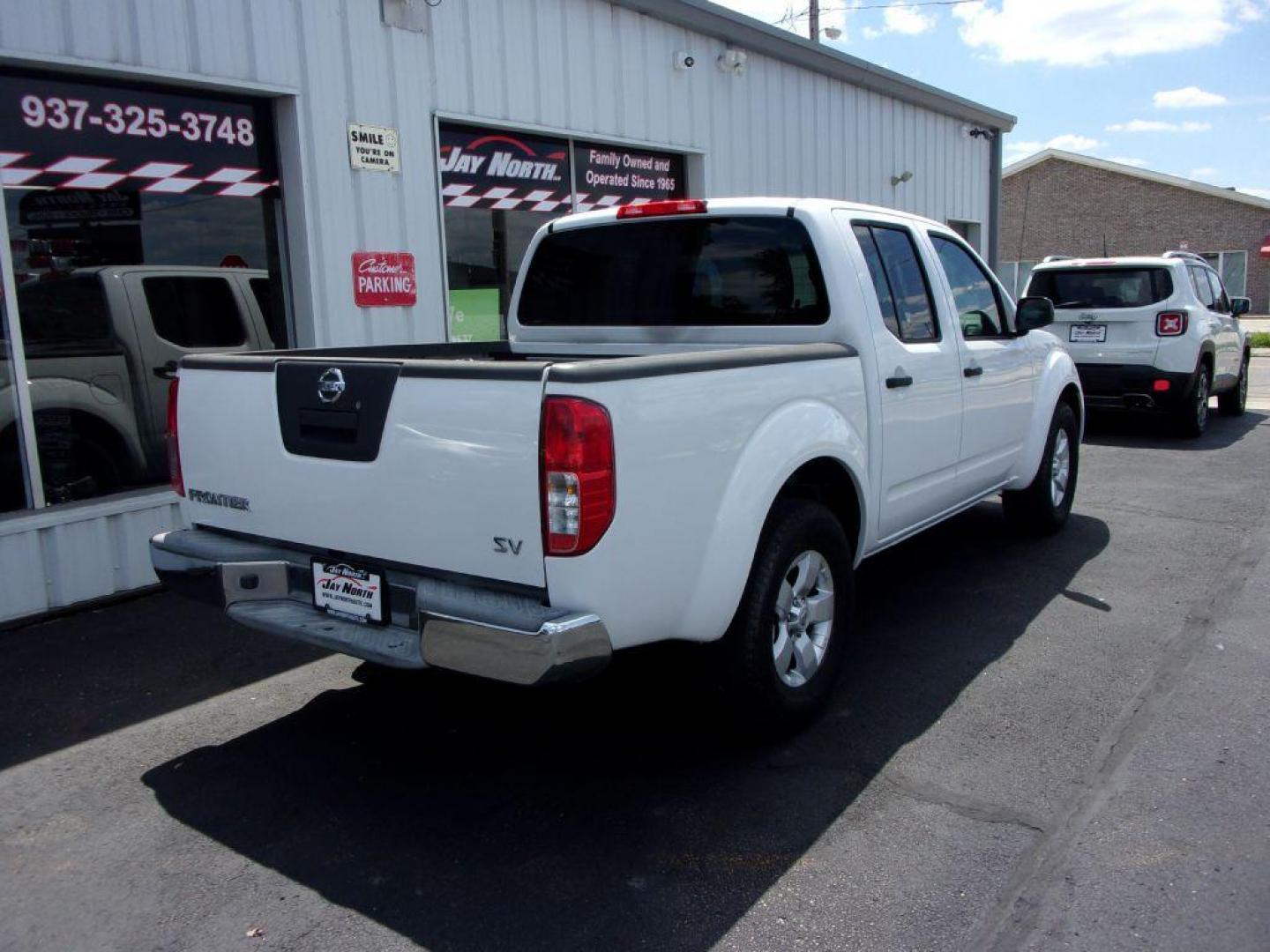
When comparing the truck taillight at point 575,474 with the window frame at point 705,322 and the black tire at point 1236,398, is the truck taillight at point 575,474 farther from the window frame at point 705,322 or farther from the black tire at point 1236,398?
the black tire at point 1236,398

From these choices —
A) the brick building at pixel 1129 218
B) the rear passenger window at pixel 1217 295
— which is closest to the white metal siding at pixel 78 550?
the rear passenger window at pixel 1217 295

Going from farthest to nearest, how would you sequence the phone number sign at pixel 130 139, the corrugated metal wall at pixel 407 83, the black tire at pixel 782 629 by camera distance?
the corrugated metal wall at pixel 407 83
the phone number sign at pixel 130 139
the black tire at pixel 782 629

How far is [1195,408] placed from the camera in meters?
10.4

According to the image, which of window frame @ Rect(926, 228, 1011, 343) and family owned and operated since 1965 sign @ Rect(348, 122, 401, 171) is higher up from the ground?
family owned and operated since 1965 sign @ Rect(348, 122, 401, 171)

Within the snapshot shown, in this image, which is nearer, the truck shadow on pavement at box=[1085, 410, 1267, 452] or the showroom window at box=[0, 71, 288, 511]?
the showroom window at box=[0, 71, 288, 511]

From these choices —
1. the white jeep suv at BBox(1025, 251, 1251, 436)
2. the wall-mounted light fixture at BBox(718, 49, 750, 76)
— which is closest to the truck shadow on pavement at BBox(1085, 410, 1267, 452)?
the white jeep suv at BBox(1025, 251, 1251, 436)

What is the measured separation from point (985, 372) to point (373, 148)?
165 inches

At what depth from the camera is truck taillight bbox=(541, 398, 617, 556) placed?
2.82 m

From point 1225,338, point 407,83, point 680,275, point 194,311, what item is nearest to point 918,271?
point 680,275

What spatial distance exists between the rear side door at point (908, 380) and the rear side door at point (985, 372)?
19 cm

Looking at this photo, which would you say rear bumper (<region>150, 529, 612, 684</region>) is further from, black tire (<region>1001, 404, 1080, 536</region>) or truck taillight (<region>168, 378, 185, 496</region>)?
black tire (<region>1001, 404, 1080, 536</region>)

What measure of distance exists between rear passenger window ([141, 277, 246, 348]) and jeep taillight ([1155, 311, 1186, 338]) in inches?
333

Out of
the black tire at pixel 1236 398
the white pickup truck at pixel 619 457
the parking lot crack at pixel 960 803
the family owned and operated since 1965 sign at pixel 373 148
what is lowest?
the parking lot crack at pixel 960 803

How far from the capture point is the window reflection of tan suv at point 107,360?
5.56 meters
